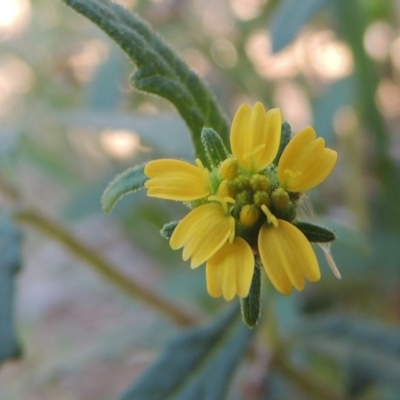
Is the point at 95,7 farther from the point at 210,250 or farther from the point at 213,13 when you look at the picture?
the point at 213,13

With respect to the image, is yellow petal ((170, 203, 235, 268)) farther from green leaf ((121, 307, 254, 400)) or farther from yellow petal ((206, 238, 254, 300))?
green leaf ((121, 307, 254, 400))

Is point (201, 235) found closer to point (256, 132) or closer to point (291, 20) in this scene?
point (256, 132)

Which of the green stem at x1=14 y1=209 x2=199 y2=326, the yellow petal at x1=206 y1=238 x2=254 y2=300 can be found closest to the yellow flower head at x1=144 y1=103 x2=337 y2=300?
the yellow petal at x1=206 y1=238 x2=254 y2=300

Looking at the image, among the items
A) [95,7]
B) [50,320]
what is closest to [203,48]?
[50,320]

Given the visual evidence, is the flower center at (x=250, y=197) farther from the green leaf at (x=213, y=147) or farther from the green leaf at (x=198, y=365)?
the green leaf at (x=198, y=365)

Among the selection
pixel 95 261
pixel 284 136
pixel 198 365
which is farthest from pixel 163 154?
pixel 284 136
